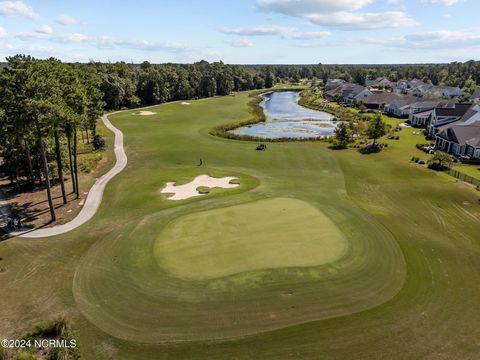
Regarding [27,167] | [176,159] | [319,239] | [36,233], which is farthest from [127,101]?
[319,239]

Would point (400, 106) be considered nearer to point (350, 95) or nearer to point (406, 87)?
point (350, 95)

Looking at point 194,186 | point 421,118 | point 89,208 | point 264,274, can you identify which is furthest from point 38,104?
point 421,118

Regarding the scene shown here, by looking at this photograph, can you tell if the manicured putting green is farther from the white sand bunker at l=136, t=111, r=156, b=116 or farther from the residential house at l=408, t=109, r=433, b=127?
the white sand bunker at l=136, t=111, r=156, b=116

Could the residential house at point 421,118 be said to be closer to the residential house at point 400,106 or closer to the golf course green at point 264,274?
the residential house at point 400,106

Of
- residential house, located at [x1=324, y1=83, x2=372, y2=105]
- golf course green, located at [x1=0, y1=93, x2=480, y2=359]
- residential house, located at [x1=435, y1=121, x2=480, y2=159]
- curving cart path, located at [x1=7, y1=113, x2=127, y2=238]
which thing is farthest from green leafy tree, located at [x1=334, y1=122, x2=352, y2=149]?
residential house, located at [x1=324, y1=83, x2=372, y2=105]

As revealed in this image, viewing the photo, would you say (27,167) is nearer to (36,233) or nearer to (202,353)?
(36,233)

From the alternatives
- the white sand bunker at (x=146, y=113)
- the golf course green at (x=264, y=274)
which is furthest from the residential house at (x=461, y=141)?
the white sand bunker at (x=146, y=113)
